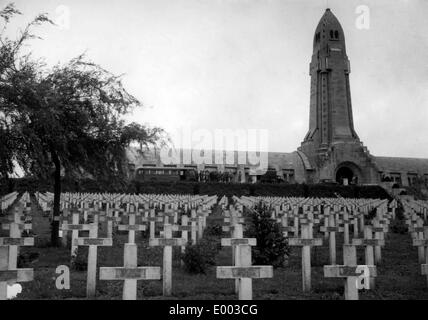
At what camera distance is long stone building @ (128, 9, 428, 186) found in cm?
5722

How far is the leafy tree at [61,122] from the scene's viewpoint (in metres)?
9.66

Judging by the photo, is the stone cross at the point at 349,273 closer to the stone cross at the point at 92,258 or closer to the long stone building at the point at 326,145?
the stone cross at the point at 92,258

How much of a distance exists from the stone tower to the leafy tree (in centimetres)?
4703

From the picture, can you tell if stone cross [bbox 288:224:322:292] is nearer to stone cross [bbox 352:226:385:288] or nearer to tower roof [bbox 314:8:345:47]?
stone cross [bbox 352:226:385:288]

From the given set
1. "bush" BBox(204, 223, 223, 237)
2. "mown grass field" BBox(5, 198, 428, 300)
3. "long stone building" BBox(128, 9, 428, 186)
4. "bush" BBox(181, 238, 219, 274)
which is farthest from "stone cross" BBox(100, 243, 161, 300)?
"long stone building" BBox(128, 9, 428, 186)

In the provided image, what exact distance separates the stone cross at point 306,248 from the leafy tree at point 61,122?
600 cm

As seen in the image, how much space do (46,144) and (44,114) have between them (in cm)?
196

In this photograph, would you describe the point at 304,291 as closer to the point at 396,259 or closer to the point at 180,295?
the point at 180,295

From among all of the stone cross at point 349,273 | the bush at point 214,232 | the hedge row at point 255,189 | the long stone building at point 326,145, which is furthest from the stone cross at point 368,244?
the long stone building at point 326,145

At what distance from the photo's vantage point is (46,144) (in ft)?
37.8

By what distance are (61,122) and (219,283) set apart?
6.48 m

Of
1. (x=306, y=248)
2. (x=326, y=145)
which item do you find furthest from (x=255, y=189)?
(x=306, y=248)

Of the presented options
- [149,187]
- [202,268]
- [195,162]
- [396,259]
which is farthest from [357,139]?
[202,268]

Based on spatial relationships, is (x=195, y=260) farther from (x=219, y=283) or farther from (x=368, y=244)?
(x=368, y=244)
